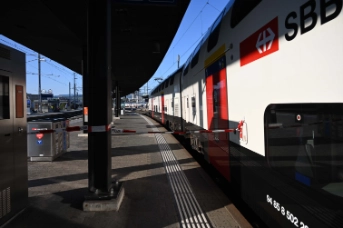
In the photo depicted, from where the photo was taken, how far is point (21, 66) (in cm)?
421

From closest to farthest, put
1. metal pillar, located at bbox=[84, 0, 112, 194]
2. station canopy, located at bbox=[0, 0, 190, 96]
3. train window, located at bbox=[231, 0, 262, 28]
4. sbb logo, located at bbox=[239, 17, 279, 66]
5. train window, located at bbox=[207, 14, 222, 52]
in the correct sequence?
sbb logo, located at bbox=[239, 17, 279, 66] < train window, located at bbox=[231, 0, 262, 28] < metal pillar, located at bbox=[84, 0, 112, 194] < train window, located at bbox=[207, 14, 222, 52] < station canopy, located at bbox=[0, 0, 190, 96]

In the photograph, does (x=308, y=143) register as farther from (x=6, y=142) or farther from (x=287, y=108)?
(x=6, y=142)

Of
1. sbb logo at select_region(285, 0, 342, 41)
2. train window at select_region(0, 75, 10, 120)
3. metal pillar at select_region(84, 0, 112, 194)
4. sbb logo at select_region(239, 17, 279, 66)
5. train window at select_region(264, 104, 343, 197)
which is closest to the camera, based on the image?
sbb logo at select_region(285, 0, 342, 41)

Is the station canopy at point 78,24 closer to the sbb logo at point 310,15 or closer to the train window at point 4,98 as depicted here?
the train window at point 4,98

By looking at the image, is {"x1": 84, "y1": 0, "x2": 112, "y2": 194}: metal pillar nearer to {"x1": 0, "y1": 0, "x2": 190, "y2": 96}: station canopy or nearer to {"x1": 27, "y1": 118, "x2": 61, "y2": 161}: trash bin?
{"x1": 0, "y1": 0, "x2": 190, "y2": 96}: station canopy

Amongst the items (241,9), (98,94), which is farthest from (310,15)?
(98,94)

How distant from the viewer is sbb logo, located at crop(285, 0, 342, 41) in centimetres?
191

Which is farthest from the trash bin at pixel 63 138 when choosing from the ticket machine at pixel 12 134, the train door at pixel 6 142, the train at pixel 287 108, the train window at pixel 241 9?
the train window at pixel 241 9

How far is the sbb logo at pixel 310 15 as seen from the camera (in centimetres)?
191

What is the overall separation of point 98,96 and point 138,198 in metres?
1.72

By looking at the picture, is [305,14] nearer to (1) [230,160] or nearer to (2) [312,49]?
(2) [312,49]

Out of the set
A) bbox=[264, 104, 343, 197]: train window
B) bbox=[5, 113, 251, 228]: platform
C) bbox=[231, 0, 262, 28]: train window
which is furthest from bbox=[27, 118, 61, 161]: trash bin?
bbox=[264, 104, 343, 197]: train window

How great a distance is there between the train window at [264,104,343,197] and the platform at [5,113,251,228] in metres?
1.43

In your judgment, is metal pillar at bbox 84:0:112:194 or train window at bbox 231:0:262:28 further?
metal pillar at bbox 84:0:112:194
